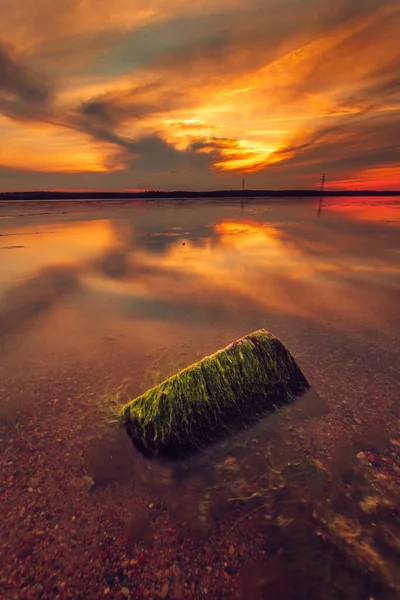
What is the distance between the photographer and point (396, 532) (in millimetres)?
3102

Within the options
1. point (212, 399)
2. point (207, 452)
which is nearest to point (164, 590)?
point (207, 452)

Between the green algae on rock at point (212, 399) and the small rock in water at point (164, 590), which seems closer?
the small rock in water at point (164, 590)

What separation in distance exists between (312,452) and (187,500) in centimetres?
173

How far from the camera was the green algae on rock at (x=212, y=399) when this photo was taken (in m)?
4.16

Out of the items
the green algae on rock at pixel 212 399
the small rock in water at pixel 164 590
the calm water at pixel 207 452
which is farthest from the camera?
the green algae on rock at pixel 212 399

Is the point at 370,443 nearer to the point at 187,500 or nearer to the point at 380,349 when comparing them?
the point at 187,500

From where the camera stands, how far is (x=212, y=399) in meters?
4.38

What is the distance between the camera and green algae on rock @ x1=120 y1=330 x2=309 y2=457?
4.16m

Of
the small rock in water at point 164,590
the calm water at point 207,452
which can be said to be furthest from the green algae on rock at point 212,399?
the small rock in water at point 164,590

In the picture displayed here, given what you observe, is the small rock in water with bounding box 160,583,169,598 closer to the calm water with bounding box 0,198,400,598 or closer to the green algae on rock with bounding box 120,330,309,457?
the calm water with bounding box 0,198,400,598

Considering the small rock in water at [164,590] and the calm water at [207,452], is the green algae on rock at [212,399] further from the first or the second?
the small rock in water at [164,590]

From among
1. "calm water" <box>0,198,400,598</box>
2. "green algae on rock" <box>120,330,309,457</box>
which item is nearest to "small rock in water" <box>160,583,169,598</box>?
"calm water" <box>0,198,400,598</box>

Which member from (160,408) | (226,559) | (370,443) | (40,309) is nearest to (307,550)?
(226,559)

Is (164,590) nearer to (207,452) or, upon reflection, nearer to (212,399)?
(207,452)
